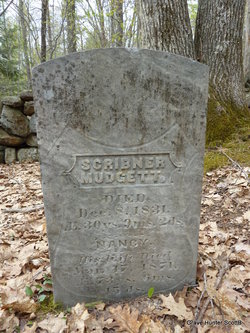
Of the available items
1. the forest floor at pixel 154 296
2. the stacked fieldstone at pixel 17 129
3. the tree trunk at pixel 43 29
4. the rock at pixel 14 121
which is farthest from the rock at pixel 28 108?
the forest floor at pixel 154 296

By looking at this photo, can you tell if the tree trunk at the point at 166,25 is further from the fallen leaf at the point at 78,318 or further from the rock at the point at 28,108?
the fallen leaf at the point at 78,318

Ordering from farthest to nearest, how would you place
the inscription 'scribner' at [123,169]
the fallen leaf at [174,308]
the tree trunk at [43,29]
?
1. the tree trunk at [43,29]
2. the fallen leaf at [174,308]
3. the inscription 'scribner' at [123,169]

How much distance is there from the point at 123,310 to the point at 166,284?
1.38 ft

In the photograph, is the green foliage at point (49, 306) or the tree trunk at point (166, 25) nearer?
the green foliage at point (49, 306)

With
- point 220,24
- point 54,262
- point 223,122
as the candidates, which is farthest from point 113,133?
point 220,24

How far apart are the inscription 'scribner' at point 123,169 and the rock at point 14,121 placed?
18.8 ft

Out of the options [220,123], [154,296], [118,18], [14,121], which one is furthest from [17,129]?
[118,18]

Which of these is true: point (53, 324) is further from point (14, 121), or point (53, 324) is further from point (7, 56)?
point (7, 56)

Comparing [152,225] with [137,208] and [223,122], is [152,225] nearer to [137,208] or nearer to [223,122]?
[137,208]

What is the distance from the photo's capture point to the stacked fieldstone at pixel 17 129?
6684 millimetres

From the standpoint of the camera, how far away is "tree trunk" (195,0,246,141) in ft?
15.2

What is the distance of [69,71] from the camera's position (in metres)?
1.53

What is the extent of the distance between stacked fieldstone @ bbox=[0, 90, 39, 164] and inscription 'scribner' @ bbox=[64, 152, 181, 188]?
5599 mm

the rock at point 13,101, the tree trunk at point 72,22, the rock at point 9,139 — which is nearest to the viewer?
the rock at point 13,101
